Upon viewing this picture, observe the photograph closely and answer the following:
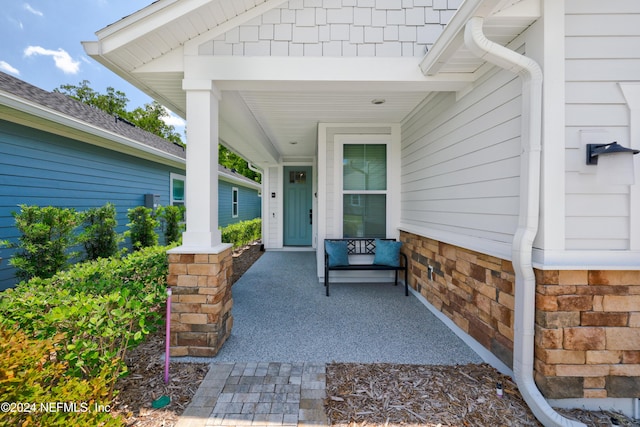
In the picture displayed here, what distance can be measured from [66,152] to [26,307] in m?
3.44

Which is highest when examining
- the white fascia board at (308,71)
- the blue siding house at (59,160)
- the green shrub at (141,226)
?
the white fascia board at (308,71)

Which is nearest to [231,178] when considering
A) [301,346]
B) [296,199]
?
[296,199]

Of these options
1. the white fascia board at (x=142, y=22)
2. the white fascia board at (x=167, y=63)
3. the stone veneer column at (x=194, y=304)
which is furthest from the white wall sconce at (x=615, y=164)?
Result: the white fascia board at (x=167, y=63)

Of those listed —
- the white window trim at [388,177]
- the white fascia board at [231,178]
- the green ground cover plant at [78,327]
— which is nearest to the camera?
the green ground cover plant at [78,327]

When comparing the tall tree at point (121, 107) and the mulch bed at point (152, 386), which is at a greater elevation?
the tall tree at point (121, 107)

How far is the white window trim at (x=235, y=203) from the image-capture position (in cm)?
1191

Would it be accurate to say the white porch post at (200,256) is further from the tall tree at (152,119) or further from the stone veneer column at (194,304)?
the tall tree at (152,119)

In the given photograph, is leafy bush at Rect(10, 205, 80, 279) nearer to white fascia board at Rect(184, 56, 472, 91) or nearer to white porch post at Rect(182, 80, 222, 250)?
white porch post at Rect(182, 80, 222, 250)

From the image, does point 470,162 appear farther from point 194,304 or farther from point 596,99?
point 194,304

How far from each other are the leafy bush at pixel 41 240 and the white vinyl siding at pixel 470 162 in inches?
164

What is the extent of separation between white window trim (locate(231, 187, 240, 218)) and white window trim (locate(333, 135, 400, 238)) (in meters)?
8.24

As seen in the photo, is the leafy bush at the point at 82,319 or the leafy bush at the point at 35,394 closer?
the leafy bush at the point at 35,394

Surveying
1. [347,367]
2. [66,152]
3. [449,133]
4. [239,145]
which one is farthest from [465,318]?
[66,152]

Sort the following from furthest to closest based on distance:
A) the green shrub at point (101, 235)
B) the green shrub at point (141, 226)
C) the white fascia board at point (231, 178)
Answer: the white fascia board at point (231, 178) < the green shrub at point (141, 226) < the green shrub at point (101, 235)
